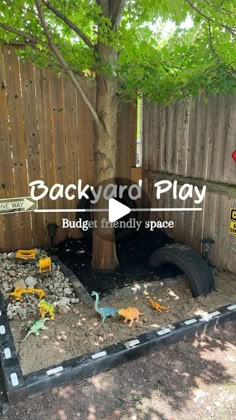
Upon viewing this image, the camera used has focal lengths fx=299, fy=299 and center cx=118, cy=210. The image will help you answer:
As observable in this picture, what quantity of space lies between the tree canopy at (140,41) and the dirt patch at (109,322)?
194 centimetres

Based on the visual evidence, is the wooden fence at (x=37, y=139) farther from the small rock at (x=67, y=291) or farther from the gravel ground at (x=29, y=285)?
the small rock at (x=67, y=291)

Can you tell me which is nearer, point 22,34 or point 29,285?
point 22,34

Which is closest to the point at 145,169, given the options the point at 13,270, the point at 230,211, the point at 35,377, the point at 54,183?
the point at 54,183

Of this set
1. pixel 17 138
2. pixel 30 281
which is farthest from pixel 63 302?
pixel 17 138

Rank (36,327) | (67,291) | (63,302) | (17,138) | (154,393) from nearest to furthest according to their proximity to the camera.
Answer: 1. (154,393)
2. (36,327)
3. (63,302)
4. (67,291)
5. (17,138)

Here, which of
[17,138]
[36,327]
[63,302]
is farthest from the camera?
[17,138]

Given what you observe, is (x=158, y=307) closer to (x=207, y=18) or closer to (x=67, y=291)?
(x=67, y=291)

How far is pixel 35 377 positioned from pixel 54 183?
2608 mm

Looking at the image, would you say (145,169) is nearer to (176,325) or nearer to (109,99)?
(109,99)

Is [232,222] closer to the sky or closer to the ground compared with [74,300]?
closer to the sky

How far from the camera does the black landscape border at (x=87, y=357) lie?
6.11 ft

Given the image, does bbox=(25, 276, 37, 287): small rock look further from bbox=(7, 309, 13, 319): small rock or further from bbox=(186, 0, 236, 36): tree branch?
bbox=(186, 0, 236, 36): tree branch

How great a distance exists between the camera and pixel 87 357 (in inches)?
81.2

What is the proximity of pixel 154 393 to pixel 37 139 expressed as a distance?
309cm
